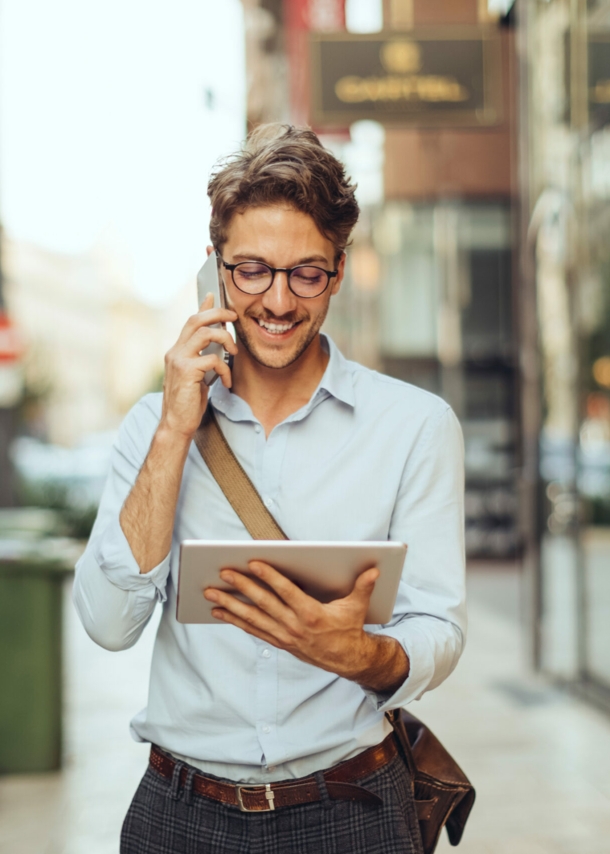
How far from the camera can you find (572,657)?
6.96 meters

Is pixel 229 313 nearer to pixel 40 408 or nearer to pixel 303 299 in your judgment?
pixel 303 299

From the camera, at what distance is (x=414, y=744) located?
2.04 m

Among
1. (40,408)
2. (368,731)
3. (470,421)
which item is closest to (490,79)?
(368,731)

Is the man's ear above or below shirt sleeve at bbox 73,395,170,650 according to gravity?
above

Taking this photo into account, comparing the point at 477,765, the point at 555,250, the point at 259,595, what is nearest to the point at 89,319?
the point at 555,250

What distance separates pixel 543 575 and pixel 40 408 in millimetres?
14253

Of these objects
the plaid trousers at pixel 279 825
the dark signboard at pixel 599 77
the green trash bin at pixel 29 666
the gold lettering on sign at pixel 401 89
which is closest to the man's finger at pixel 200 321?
the plaid trousers at pixel 279 825

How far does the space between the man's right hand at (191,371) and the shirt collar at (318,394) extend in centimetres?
15

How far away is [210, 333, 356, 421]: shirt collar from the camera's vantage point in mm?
1962

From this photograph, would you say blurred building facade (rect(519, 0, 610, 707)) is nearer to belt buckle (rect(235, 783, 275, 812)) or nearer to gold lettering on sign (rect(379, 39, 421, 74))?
gold lettering on sign (rect(379, 39, 421, 74))

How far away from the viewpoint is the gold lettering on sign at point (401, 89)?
19.9ft

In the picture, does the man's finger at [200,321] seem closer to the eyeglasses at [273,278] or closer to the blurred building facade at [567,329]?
the eyeglasses at [273,278]

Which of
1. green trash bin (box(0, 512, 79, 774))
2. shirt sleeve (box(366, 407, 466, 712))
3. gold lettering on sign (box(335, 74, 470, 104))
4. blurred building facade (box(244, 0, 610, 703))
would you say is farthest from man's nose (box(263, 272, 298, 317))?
gold lettering on sign (box(335, 74, 470, 104))

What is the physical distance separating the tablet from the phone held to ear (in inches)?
19.0
